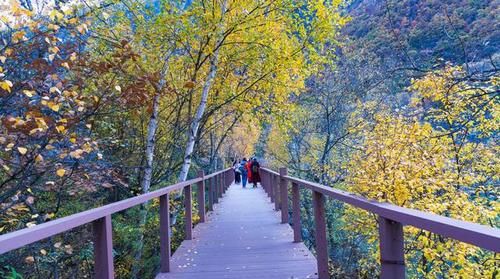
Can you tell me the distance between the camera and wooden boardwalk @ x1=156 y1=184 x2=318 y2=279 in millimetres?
4434

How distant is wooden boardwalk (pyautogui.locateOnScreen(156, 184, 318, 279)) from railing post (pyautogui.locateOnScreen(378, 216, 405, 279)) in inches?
74.8

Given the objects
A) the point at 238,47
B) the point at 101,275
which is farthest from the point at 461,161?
the point at 101,275

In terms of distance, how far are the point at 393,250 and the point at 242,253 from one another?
3.42 meters

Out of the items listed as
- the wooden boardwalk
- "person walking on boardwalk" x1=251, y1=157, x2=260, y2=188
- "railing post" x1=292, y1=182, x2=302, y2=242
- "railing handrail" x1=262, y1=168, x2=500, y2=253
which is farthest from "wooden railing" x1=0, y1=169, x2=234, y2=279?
"person walking on boardwalk" x1=251, y1=157, x2=260, y2=188

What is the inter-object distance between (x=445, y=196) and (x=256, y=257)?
208 inches

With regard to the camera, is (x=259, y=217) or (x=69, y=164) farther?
(x=259, y=217)

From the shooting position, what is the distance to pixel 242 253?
5.49m

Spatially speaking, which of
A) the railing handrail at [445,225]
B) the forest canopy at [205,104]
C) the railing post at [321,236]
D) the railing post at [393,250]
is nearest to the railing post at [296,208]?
the railing post at [321,236]

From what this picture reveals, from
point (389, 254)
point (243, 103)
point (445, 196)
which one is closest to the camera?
point (389, 254)

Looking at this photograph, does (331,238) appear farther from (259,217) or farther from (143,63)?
(143,63)

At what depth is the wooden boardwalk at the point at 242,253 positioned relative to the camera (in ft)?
14.5

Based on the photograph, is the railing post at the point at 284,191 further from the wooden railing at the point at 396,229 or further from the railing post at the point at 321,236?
the railing post at the point at 321,236

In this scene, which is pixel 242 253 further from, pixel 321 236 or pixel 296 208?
pixel 321 236

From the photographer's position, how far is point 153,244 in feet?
39.5
